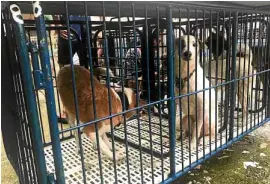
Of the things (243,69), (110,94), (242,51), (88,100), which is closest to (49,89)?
(110,94)

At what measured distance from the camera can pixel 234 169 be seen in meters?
2.03

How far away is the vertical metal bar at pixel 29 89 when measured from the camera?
857 mm

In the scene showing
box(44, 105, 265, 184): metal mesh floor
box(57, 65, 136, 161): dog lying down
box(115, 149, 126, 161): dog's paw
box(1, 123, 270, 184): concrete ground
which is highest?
box(57, 65, 136, 161): dog lying down

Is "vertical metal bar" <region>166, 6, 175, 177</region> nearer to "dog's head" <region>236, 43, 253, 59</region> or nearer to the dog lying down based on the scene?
the dog lying down

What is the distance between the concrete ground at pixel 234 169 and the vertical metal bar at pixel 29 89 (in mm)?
1219

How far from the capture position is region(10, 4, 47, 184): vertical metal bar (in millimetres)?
857

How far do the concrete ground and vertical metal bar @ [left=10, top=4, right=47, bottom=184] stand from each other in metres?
1.22

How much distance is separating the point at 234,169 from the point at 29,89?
5.95 feet

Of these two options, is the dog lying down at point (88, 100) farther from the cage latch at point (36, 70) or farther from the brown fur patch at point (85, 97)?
the cage latch at point (36, 70)

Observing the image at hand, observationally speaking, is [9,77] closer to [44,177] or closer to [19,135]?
[19,135]

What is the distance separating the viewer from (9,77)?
122 centimetres

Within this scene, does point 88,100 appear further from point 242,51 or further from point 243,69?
point 242,51

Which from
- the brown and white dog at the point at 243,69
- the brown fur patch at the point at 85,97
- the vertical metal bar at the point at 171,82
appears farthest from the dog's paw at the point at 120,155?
the brown and white dog at the point at 243,69

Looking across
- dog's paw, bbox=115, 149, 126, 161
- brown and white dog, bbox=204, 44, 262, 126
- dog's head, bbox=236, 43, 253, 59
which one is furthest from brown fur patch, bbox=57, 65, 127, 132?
dog's head, bbox=236, 43, 253, 59
